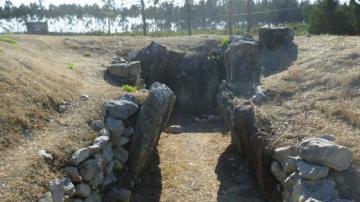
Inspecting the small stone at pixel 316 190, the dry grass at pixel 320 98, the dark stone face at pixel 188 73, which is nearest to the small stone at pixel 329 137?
the dry grass at pixel 320 98

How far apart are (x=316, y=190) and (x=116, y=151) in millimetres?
4315

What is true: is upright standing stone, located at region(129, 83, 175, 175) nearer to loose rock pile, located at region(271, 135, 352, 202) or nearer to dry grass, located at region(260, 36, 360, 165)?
dry grass, located at region(260, 36, 360, 165)

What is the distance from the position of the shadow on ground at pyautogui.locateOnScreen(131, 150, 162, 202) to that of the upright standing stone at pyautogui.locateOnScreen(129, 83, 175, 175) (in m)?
0.21

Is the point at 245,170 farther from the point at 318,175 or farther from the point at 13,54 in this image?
the point at 13,54

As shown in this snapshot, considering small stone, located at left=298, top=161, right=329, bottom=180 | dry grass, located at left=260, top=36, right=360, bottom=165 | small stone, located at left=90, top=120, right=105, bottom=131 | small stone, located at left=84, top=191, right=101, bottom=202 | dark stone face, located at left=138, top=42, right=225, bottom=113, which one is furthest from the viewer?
dark stone face, located at left=138, top=42, right=225, bottom=113

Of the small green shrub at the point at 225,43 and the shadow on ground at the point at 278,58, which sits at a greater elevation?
the small green shrub at the point at 225,43

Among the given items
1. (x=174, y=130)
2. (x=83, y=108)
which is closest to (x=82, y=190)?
(x=83, y=108)

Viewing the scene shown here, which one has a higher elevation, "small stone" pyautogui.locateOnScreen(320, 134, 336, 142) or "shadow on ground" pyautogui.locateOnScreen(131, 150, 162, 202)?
"small stone" pyautogui.locateOnScreen(320, 134, 336, 142)

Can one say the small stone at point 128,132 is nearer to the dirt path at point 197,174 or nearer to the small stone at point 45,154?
the dirt path at point 197,174

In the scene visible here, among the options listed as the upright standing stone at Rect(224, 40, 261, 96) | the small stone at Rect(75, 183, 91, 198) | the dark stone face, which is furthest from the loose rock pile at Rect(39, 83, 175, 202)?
the dark stone face

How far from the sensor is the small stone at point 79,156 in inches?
293

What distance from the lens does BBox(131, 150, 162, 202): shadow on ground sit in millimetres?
9133

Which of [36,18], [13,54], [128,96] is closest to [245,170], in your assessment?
[128,96]

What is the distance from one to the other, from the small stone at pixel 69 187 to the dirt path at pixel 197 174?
2271 millimetres
